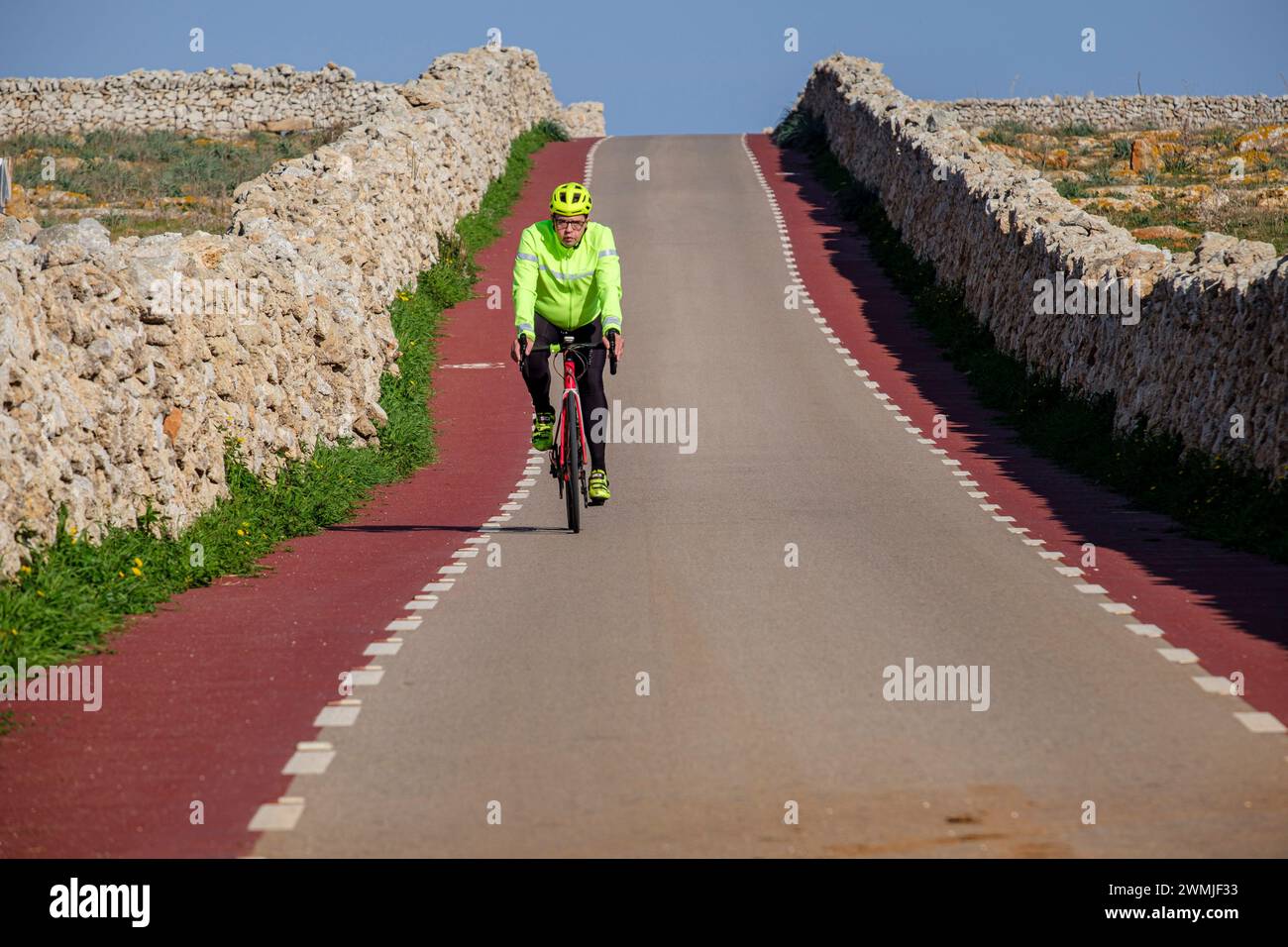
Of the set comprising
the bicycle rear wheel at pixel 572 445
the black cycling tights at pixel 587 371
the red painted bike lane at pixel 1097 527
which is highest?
the black cycling tights at pixel 587 371

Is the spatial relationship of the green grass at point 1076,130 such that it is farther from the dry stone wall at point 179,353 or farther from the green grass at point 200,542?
the green grass at point 200,542

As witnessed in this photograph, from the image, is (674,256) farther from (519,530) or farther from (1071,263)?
(519,530)

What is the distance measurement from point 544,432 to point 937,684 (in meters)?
6.69

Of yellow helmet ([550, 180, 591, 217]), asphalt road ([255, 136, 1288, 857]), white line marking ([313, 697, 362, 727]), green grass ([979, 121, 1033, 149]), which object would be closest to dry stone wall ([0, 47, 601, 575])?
asphalt road ([255, 136, 1288, 857])

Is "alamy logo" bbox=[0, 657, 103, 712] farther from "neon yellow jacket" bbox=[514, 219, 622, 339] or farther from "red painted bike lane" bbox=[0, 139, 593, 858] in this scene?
"neon yellow jacket" bbox=[514, 219, 622, 339]

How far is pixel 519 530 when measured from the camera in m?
17.0

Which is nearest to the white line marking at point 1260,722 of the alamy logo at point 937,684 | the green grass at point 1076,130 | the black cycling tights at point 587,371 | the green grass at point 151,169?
the alamy logo at point 937,684

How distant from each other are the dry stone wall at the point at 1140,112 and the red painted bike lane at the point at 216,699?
58060 mm

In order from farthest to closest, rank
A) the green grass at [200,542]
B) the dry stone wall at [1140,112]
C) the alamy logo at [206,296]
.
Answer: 1. the dry stone wall at [1140,112]
2. the alamy logo at [206,296]
3. the green grass at [200,542]

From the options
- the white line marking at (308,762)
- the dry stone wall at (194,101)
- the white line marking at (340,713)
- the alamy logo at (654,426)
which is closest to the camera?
the white line marking at (308,762)

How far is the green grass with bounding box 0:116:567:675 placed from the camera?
11.5 meters
